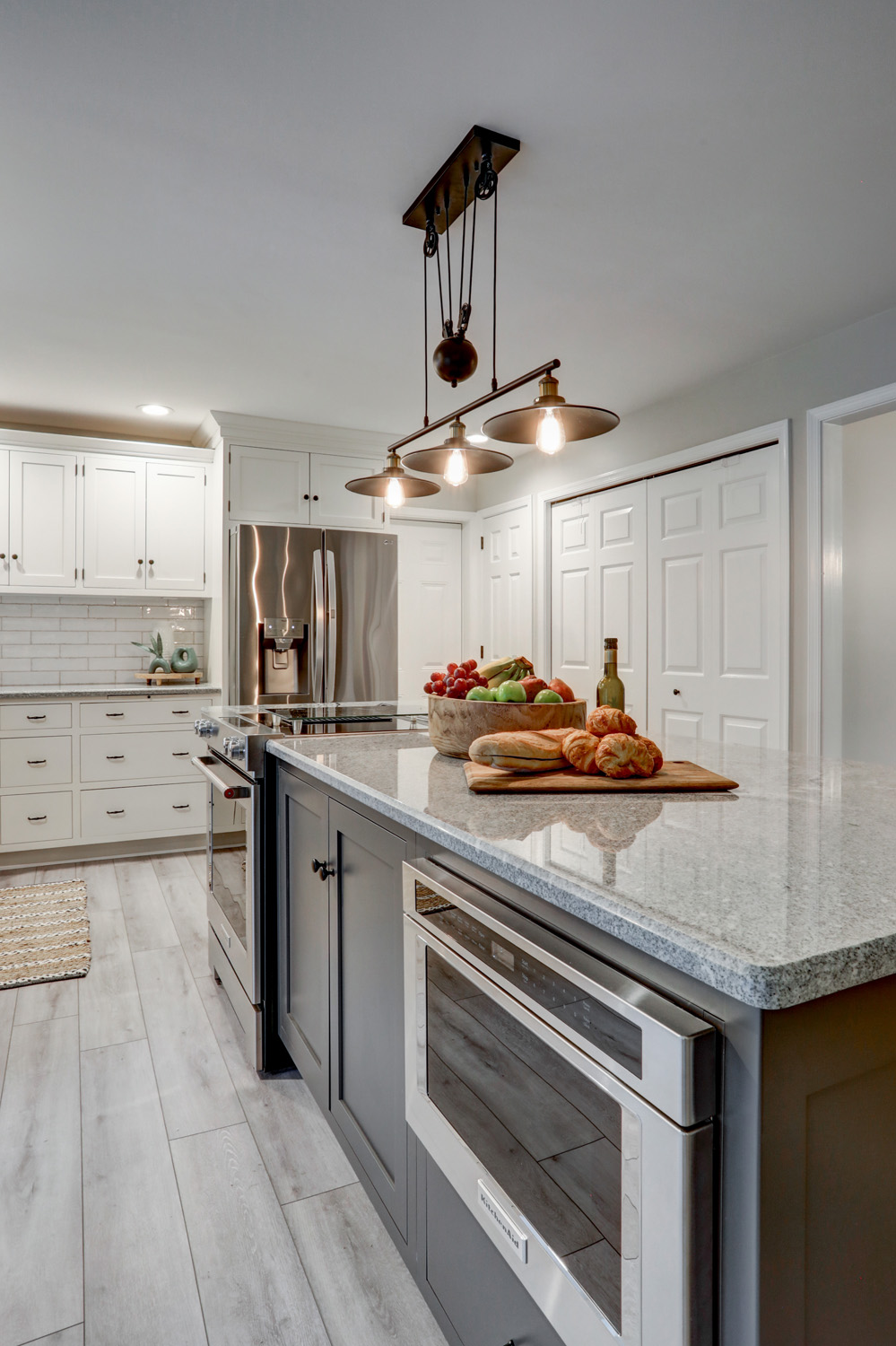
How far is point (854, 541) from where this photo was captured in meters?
4.00

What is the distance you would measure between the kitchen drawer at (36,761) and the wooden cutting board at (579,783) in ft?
11.2

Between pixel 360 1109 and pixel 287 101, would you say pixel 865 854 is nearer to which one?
pixel 360 1109

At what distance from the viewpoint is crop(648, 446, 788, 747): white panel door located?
3369 millimetres

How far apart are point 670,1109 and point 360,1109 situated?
1.10 metres

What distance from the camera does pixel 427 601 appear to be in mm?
5387

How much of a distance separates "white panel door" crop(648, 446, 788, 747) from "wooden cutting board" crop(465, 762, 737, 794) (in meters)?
2.21

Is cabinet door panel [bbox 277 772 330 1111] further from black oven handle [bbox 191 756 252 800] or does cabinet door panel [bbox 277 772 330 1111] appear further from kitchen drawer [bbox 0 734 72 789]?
kitchen drawer [bbox 0 734 72 789]

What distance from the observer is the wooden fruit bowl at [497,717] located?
159cm

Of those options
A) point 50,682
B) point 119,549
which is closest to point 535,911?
point 119,549

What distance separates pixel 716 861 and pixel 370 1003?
0.84 m

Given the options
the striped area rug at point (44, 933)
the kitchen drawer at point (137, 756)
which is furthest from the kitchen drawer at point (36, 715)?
the striped area rug at point (44, 933)

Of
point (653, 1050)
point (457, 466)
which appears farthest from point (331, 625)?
point (653, 1050)

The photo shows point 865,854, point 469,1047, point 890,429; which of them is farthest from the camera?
point 890,429

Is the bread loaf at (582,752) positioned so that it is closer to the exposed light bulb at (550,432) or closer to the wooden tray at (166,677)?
the exposed light bulb at (550,432)
